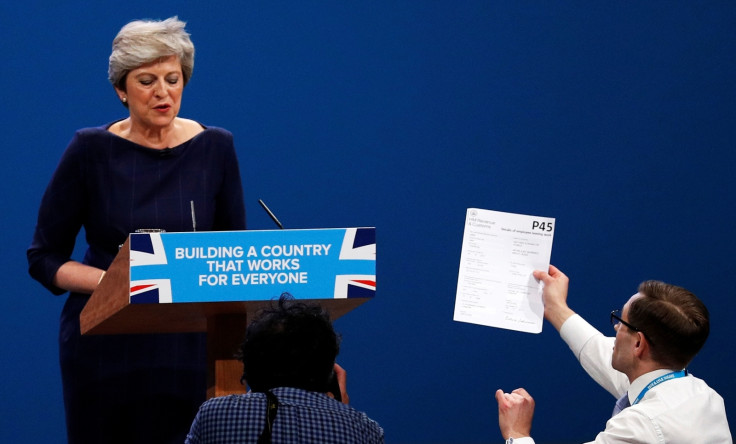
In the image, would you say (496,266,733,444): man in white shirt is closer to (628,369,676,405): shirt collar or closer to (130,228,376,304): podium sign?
(628,369,676,405): shirt collar

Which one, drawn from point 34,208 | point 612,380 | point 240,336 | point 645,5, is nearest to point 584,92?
point 645,5

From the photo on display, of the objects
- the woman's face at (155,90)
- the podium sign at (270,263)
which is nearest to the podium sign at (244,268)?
the podium sign at (270,263)

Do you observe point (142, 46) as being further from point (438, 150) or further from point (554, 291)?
point (438, 150)

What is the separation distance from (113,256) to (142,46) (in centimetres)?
55

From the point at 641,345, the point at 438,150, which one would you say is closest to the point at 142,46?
the point at 641,345

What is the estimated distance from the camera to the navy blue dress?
263 cm

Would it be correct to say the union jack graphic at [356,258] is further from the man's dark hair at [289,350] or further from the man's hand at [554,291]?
A: the man's hand at [554,291]

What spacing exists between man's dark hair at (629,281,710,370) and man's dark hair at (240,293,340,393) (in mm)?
867

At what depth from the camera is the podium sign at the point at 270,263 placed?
6.39ft

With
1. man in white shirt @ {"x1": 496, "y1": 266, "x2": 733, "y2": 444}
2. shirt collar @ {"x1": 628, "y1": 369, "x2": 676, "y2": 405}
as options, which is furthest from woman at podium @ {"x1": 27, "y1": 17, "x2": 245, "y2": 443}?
shirt collar @ {"x1": 628, "y1": 369, "x2": 676, "y2": 405}

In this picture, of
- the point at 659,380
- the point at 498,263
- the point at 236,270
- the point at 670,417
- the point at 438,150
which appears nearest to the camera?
the point at 236,270

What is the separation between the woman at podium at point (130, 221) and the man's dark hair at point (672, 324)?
1143 millimetres

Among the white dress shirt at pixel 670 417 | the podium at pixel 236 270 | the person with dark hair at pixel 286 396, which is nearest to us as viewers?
the person with dark hair at pixel 286 396

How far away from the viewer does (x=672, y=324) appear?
2.35 m
